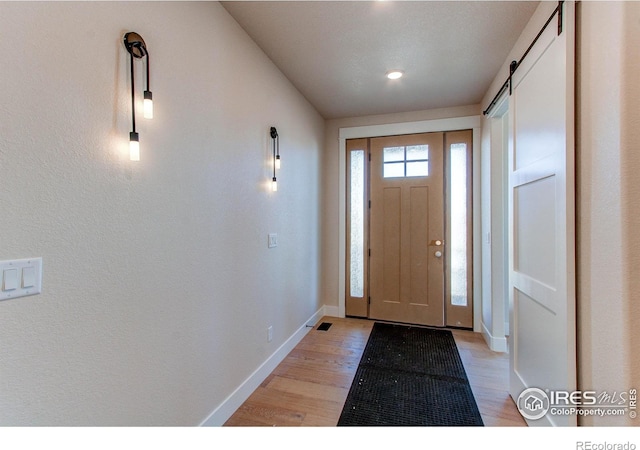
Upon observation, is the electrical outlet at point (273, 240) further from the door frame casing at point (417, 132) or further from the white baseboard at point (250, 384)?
the door frame casing at point (417, 132)

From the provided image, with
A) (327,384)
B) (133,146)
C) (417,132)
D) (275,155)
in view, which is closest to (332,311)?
(327,384)

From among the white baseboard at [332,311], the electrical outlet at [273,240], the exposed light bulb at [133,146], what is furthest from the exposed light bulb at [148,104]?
the white baseboard at [332,311]

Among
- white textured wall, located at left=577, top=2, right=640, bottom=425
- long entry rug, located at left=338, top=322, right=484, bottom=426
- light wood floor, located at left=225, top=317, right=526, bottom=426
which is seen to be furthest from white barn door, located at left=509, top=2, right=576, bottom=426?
long entry rug, located at left=338, top=322, right=484, bottom=426

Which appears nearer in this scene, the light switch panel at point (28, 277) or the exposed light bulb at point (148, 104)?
the light switch panel at point (28, 277)

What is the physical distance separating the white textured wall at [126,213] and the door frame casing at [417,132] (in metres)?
1.67

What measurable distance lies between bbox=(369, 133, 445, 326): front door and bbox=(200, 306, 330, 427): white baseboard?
1.16m

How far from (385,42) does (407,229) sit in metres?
2.03

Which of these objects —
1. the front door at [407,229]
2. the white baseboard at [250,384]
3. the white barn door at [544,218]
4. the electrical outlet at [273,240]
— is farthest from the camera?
the front door at [407,229]

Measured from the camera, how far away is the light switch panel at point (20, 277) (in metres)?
0.83

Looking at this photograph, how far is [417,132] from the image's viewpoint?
11.1 ft

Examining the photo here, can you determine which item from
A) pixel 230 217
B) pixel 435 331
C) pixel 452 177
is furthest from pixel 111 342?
pixel 452 177

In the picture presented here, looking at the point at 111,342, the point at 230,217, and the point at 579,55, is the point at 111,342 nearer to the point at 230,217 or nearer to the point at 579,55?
the point at 230,217

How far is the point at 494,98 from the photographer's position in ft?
8.41

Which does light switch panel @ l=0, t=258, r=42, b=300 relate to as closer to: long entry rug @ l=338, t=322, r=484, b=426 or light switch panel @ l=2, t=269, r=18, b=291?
light switch panel @ l=2, t=269, r=18, b=291
